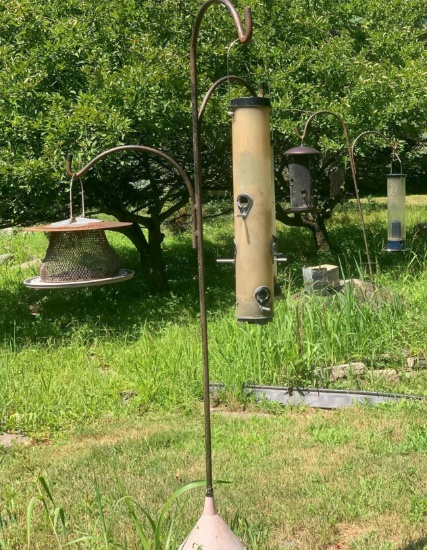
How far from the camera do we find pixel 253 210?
12.6 feet

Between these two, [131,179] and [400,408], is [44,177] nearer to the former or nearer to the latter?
[131,179]

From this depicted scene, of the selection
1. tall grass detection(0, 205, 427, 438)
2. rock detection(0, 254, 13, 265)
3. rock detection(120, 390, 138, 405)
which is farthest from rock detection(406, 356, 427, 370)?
rock detection(0, 254, 13, 265)

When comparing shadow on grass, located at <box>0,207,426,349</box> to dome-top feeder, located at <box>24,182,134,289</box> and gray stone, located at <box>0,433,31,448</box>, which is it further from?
dome-top feeder, located at <box>24,182,134,289</box>

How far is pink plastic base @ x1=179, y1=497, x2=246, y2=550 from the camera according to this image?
3609mm

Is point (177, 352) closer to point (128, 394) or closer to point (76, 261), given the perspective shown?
point (128, 394)

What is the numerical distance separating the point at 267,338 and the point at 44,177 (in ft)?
12.2

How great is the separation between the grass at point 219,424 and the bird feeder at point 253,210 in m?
1.22

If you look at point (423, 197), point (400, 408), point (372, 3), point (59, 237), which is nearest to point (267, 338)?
point (400, 408)

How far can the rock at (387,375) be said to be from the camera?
7.25 metres

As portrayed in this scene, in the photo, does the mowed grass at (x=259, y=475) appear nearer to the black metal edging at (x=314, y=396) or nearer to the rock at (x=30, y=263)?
the black metal edging at (x=314, y=396)

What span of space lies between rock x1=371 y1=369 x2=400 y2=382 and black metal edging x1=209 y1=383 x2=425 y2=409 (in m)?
0.45

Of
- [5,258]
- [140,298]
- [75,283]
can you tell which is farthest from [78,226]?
[5,258]

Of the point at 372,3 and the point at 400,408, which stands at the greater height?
the point at 372,3

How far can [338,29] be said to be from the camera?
14148mm
